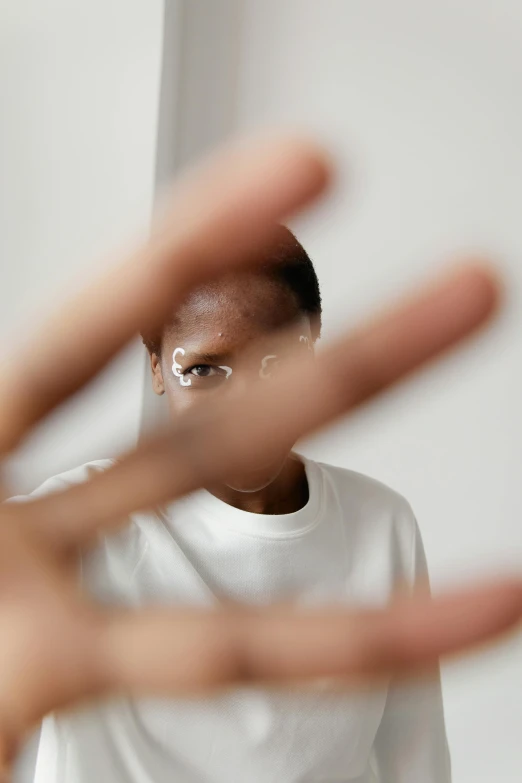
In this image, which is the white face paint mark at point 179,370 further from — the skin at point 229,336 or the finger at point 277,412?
the finger at point 277,412

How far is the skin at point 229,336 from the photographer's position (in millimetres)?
452

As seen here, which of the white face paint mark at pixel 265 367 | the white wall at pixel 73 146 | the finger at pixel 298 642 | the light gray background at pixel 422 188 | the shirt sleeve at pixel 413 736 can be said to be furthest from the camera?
the light gray background at pixel 422 188

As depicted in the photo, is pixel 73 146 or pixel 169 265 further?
pixel 73 146

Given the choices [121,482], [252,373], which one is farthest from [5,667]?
[252,373]

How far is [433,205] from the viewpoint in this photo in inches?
43.6

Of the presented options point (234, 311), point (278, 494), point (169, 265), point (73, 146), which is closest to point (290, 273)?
point (234, 311)

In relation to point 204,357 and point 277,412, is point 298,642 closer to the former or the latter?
point 277,412

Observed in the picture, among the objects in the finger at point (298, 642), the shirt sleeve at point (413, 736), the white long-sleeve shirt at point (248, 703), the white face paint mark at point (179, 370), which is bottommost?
the shirt sleeve at point (413, 736)

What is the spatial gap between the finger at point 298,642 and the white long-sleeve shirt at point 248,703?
0.92ft

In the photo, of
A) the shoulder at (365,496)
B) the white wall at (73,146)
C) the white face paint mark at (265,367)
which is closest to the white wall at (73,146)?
the white wall at (73,146)

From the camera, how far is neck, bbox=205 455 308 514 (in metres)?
0.53

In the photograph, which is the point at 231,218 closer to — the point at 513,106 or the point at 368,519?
the point at 368,519

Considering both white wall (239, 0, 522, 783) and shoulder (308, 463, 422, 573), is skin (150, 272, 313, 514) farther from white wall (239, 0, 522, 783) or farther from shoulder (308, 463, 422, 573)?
white wall (239, 0, 522, 783)

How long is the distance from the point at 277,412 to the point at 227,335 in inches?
9.2
